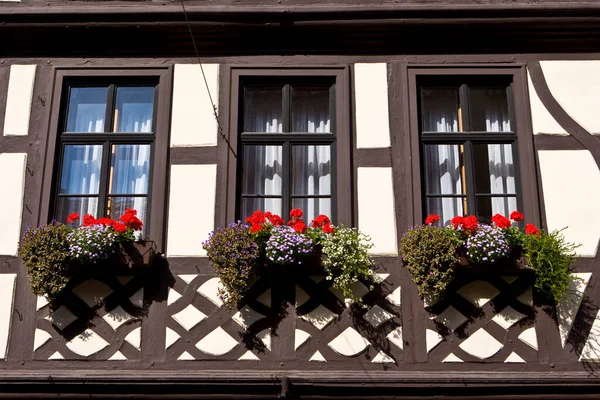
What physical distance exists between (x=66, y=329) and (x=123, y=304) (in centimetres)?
53

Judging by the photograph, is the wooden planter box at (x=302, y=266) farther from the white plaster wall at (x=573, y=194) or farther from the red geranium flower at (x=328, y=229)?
the white plaster wall at (x=573, y=194)

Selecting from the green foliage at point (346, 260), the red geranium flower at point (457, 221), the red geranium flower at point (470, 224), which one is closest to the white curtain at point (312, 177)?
the green foliage at point (346, 260)

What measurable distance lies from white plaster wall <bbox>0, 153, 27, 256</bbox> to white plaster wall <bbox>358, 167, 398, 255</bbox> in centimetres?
308

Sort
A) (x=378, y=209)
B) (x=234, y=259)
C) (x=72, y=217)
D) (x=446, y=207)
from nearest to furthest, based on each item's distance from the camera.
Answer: (x=234, y=259) → (x=72, y=217) → (x=378, y=209) → (x=446, y=207)

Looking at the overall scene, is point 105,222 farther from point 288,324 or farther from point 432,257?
point 432,257

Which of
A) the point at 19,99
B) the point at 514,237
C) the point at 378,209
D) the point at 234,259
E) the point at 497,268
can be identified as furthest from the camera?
the point at 19,99

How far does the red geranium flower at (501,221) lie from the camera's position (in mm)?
7840

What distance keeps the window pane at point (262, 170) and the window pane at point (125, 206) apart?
3.09 feet

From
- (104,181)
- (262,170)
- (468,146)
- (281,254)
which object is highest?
(468,146)

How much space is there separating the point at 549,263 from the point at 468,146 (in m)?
1.48

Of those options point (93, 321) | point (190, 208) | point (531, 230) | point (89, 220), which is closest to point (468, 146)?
point (531, 230)

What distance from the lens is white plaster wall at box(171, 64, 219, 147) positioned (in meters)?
8.39

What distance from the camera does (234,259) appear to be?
757 centimetres

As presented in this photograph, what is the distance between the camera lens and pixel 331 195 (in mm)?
8383
